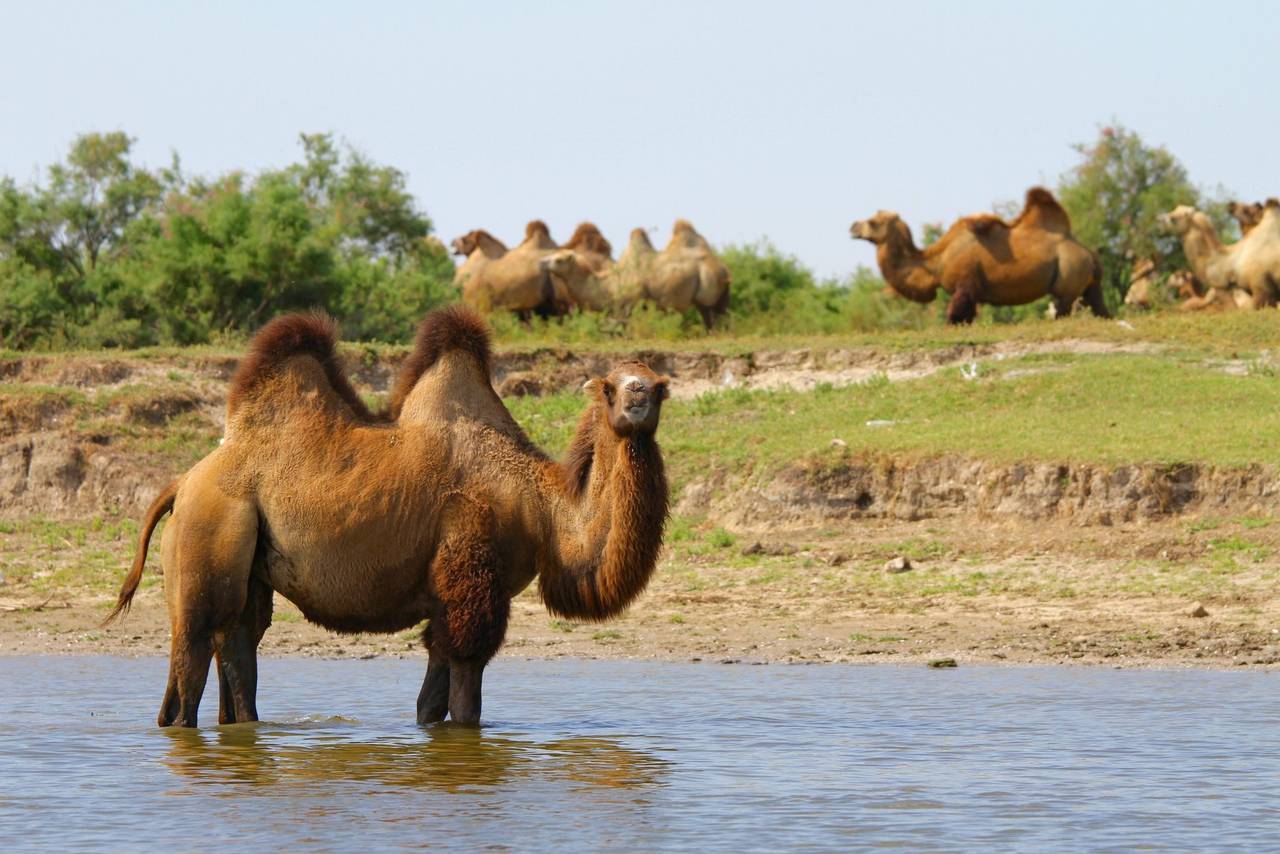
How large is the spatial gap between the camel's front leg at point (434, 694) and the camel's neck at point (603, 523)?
0.59m

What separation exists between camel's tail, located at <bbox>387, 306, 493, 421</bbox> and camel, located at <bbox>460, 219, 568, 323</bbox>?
60.1 ft

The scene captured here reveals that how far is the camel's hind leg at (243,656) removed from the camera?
29.5 feet

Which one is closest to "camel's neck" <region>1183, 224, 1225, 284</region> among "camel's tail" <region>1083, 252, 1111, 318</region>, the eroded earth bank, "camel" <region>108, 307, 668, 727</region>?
"camel's tail" <region>1083, 252, 1111, 318</region>

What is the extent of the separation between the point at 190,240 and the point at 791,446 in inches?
395

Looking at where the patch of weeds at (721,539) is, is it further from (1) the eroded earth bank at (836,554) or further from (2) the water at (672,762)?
(2) the water at (672,762)

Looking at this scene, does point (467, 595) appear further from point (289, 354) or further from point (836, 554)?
point (836, 554)

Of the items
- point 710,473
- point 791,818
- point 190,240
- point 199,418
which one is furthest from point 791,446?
point 190,240

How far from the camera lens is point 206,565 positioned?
8664 millimetres

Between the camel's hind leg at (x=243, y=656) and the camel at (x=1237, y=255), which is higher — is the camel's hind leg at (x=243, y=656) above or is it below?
below

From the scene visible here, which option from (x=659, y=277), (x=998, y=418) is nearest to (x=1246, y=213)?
(x=659, y=277)

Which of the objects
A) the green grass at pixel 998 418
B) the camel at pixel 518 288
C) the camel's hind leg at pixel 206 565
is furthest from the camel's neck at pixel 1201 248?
the camel's hind leg at pixel 206 565

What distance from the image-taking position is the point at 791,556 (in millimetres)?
14109

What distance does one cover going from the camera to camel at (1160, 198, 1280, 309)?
24.2 metres

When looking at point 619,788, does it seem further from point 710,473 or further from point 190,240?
point 190,240
